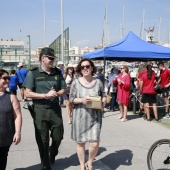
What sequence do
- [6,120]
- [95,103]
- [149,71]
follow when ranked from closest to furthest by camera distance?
[6,120] < [95,103] < [149,71]

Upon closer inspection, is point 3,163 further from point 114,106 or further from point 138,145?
point 114,106

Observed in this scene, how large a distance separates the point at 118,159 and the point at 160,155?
4.11 feet

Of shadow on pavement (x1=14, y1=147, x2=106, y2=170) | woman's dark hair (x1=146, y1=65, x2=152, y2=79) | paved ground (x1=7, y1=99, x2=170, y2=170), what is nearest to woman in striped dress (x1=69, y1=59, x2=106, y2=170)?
shadow on pavement (x1=14, y1=147, x2=106, y2=170)

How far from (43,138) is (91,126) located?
2.38 ft

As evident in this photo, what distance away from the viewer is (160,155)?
400 centimetres

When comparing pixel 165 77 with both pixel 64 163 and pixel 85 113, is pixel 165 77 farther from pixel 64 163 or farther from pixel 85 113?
pixel 85 113

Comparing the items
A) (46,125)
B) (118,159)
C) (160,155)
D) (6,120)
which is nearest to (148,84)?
(118,159)

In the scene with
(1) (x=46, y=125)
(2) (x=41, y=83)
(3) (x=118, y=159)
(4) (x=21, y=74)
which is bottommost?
(3) (x=118, y=159)

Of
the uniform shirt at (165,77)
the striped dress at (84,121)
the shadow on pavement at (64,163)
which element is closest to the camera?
the striped dress at (84,121)

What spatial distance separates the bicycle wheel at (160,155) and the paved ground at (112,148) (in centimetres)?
49

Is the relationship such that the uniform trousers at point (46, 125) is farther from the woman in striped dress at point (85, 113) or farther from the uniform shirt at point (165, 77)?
the uniform shirt at point (165, 77)

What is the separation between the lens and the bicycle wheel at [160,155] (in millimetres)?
3932

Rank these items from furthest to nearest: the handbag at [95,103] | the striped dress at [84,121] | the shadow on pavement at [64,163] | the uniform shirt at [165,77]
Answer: the uniform shirt at [165,77]
the shadow on pavement at [64,163]
the striped dress at [84,121]
the handbag at [95,103]

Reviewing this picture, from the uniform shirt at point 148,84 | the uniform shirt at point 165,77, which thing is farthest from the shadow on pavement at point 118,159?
the uniform shirt at point 165,77
